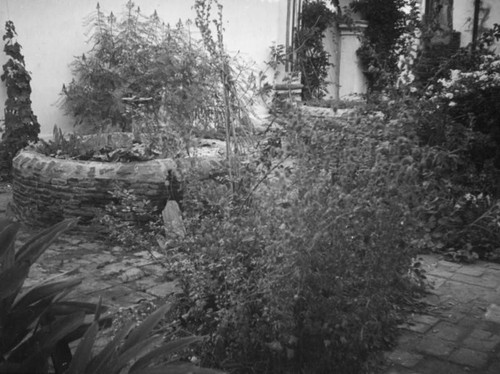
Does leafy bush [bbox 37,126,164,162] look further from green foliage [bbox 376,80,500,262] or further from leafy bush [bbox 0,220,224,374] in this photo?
leafy bush [bbox 0,220,224,374]

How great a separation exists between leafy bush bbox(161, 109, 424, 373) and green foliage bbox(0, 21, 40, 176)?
19.1ft

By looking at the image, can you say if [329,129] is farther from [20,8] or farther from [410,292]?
[20,8]

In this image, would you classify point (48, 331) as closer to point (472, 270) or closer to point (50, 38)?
point (472, 270)

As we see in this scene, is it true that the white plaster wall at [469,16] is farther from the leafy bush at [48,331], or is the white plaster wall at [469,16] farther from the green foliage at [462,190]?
the leafy bush at [48,331]

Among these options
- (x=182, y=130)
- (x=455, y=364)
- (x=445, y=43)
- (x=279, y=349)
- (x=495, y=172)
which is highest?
(x=445, y=43)

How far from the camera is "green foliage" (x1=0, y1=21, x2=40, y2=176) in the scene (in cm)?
842

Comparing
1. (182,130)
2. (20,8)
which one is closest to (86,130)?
(20,8)

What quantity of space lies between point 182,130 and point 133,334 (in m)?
4.16

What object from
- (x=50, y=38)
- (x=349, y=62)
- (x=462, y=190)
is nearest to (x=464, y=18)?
(x=349, y=62)

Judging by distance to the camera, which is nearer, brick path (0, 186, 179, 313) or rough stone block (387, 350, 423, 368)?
rough stone block (387, 350, 423, 368)

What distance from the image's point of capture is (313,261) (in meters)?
3.12

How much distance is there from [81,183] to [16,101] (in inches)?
122

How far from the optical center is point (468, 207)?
5973 millimetres

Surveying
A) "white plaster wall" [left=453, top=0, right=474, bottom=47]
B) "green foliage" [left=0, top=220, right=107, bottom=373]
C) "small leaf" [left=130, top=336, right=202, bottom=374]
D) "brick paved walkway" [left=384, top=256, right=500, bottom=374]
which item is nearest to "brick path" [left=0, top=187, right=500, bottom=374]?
"brick paved walkway" [left=384, top=256, right=500, bottom=374]
